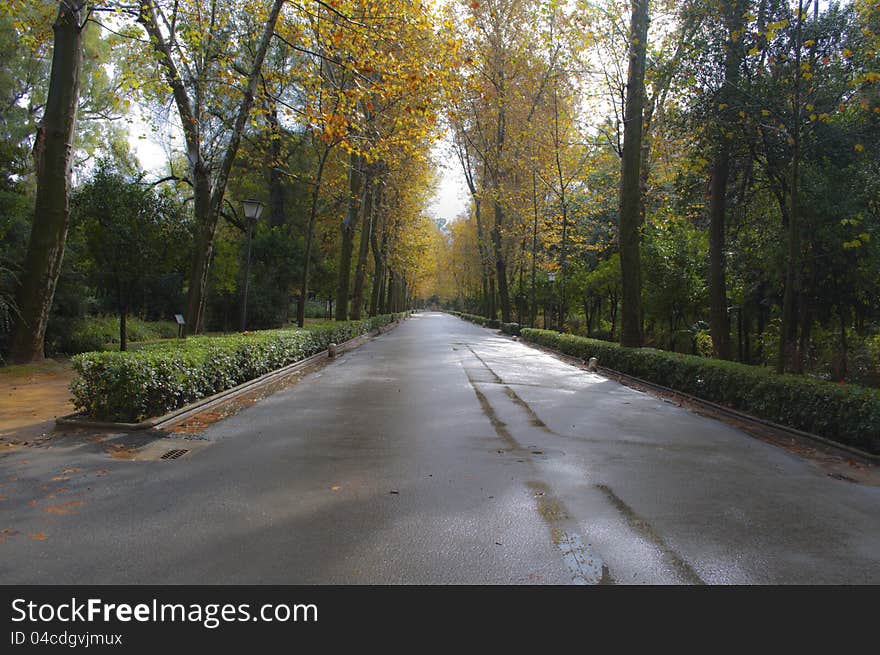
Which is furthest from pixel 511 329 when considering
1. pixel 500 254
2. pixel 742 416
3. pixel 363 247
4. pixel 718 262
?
pixel 742 416

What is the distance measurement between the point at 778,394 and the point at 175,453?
27.6ft

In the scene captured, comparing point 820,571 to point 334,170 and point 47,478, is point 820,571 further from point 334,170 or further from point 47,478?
point 334,170

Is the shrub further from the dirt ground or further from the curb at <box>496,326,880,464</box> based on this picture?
the dirt ground

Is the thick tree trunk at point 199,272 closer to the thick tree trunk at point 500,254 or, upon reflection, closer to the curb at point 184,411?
the curb at point 184,411

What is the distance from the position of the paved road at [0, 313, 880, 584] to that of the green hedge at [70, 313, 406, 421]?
91 centimetres

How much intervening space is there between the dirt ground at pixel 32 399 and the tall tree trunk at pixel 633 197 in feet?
44.2

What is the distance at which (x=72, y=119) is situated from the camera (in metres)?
12.2

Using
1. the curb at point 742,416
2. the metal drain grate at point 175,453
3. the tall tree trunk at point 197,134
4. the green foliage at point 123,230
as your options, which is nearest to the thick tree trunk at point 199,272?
the tall tree trunk at point 197,134

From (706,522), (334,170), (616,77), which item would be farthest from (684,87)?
(334,170)

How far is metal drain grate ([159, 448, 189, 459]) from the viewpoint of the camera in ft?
19.4

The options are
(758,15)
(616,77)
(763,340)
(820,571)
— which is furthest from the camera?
(616,77)

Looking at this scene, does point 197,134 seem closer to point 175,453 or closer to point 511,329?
point 175,453

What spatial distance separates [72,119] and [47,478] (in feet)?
33.9

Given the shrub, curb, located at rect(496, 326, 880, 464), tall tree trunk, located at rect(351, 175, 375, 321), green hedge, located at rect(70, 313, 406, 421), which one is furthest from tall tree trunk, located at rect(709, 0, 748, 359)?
the shrub
